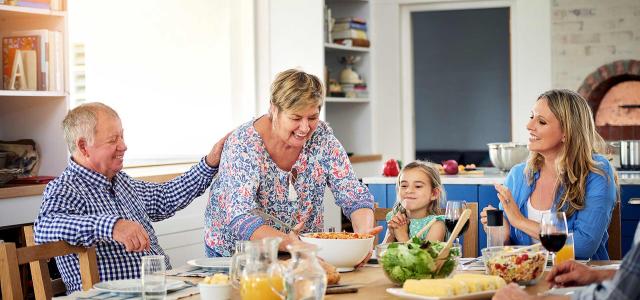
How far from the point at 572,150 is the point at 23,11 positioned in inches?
95.4

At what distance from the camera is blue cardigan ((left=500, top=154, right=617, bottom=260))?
299cm

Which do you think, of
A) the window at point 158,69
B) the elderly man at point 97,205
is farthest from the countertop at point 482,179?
the elderly man at point 97,205

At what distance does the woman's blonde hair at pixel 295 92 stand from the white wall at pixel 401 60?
4.20 meters

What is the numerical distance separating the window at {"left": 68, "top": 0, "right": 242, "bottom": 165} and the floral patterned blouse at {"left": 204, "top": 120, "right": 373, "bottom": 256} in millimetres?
2223

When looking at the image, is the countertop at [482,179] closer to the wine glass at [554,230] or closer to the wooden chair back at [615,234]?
the wooden chair back at [615,234]

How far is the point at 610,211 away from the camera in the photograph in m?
3.06

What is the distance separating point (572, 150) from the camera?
3117 millimetres

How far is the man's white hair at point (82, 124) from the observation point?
2924 millimetres

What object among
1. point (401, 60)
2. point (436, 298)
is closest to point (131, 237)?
point (436, 298)

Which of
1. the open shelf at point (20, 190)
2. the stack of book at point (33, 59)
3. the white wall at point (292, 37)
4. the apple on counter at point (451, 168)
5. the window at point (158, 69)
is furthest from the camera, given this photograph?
the white wall at point (292, 37)

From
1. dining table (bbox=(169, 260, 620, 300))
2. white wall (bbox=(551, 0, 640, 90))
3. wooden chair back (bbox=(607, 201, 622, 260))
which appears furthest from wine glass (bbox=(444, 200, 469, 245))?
white wall (bbox=(551, 0, 640, 90))

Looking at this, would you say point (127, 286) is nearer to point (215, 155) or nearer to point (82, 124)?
point (82, 124)

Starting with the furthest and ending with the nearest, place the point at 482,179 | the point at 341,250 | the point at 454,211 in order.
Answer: the point at 482,179 < the point at 454,211 < the point at 341,250

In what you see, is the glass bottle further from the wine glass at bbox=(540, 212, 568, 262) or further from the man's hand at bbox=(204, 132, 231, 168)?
the man's hand at bbox=(204, 132, 231, 168)
